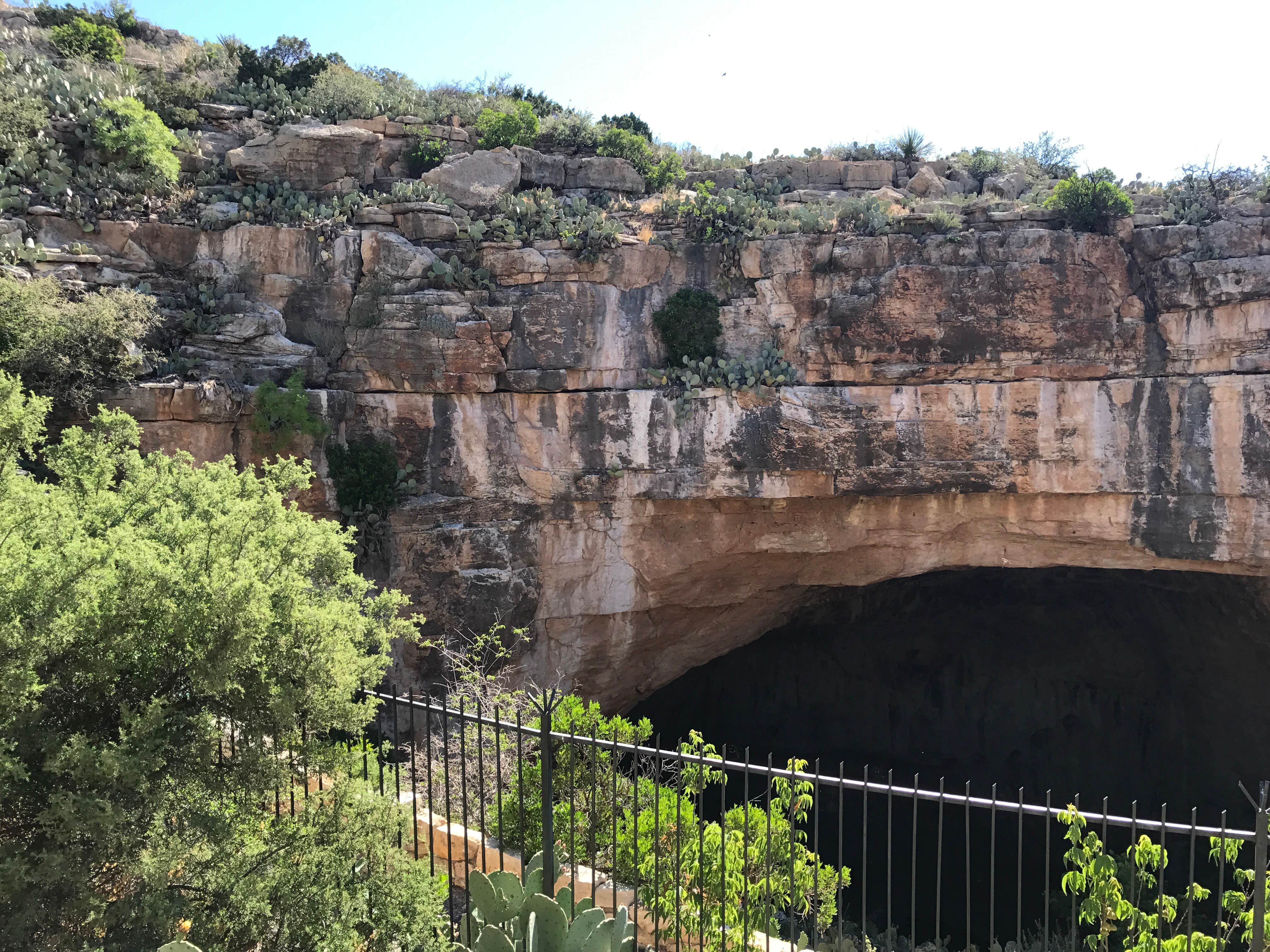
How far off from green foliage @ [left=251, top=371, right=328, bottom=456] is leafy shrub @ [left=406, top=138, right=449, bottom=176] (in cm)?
517

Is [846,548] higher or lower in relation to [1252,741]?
higher

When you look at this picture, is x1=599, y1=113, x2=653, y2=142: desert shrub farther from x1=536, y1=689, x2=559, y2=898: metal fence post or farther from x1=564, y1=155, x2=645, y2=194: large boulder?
x1=536, y1=689, x2=559, y2=898: metal fence post

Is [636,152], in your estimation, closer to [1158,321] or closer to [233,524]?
[1158,321]

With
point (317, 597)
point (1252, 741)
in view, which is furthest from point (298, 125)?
point (1252, 741)

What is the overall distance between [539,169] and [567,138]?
1222 millimetres

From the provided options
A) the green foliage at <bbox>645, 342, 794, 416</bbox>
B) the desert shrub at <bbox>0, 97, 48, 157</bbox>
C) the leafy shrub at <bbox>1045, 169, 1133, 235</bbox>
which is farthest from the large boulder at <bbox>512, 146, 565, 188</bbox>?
the leafy shrub at <bbox>1045, 169, 1133, 235</bbox>

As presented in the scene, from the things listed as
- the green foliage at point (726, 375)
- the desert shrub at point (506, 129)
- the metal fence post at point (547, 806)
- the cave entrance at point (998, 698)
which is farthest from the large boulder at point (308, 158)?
the metal fence post at point (547, 806)

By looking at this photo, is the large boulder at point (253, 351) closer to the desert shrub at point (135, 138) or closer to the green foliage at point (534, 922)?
the desert shrub at point (135, 138)

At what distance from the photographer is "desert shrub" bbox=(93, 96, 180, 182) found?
41.8 feet

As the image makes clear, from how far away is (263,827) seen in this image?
4.90 m

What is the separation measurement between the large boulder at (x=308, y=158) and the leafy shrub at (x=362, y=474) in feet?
15.5

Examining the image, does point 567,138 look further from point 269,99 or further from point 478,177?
point 269,99

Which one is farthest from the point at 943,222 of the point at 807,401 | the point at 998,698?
the point at 998,698

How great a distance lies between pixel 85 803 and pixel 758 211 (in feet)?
37.9
